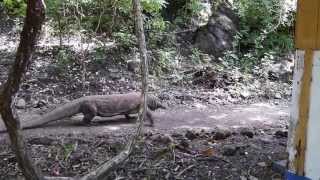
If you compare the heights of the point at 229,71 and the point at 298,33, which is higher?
the point at 298,33

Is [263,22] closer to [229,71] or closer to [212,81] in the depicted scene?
[229,71]


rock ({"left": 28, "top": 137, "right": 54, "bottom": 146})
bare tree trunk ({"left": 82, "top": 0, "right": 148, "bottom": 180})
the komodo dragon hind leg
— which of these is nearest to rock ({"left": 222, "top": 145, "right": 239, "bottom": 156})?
bare tree trunk ({"left": 82, "top": 0, "right": 148, "bottom": 180})

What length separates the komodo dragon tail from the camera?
6852 mm

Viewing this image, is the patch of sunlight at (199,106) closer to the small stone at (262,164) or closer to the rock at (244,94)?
the rock at (244,94)

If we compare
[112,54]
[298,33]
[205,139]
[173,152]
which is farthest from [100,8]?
[298,33]

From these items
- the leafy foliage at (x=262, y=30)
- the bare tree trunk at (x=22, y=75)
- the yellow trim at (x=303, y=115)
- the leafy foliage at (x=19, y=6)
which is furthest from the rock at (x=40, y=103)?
the yellow trim at (x=303, y=115)

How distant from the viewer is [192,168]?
183 inches

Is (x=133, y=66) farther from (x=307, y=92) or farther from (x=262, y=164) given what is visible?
(x=307, y=92)

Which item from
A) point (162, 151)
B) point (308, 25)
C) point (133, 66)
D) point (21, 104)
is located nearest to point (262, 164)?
point (162, 151)

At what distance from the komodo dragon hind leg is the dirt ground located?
14cm

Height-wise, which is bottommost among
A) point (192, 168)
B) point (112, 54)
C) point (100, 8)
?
point (192, 168)

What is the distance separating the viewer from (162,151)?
5.02 m

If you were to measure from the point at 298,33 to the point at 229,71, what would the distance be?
7.83 metres

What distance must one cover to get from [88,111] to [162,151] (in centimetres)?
242
